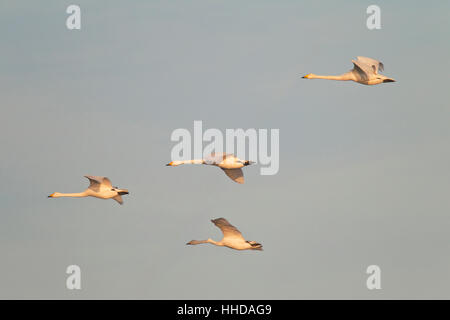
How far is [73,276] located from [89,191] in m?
10.1

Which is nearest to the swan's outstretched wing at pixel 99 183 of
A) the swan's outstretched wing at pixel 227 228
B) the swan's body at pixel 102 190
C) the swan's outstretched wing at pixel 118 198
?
the swan's body at pixel 102 190

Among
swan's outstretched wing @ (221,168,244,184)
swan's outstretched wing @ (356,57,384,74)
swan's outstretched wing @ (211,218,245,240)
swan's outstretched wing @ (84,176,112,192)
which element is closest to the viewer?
swan's outstretched wing @ (211,218,245,240)

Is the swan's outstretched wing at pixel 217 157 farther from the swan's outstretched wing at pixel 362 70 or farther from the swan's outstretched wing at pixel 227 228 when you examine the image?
the swan's outstretched wing at pixel 362 70

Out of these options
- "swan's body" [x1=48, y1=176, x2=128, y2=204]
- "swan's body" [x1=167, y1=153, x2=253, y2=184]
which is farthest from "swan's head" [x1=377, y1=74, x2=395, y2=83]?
"swan's body" [x1=48, y1=176, x2=128, y2=204]

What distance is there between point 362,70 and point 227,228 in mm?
11190

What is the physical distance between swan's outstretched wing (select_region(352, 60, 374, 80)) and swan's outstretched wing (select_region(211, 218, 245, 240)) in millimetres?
10618

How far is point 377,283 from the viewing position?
242 ft

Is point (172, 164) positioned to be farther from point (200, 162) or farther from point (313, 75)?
point (313, 75)

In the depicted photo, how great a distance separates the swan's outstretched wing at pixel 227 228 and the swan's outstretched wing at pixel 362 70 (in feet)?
34.8

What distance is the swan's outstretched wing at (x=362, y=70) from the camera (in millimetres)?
61719

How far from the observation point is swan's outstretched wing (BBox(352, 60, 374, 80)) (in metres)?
61.7

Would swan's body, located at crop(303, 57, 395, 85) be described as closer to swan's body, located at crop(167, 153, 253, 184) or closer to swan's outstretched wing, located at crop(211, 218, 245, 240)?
swan's body, located at crop(167, 153, 253, 184)

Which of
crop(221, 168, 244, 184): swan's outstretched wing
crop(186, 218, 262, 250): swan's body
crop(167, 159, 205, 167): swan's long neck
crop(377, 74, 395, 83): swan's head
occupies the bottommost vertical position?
crop(186, 218, 262, 250): swan's body
